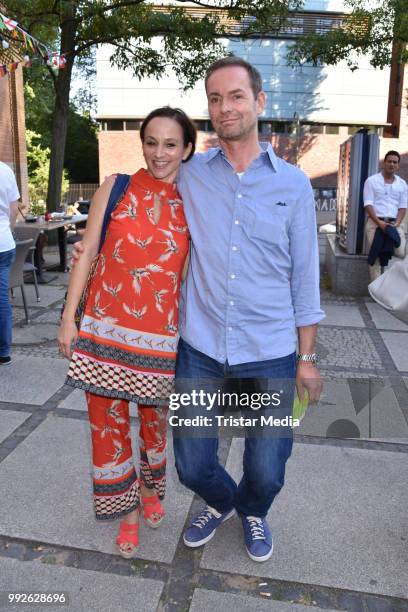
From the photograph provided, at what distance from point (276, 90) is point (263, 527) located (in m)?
35.7

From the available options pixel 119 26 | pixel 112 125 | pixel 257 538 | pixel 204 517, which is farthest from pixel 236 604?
pixel 112 125

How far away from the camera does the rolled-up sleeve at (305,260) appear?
2.16 meters

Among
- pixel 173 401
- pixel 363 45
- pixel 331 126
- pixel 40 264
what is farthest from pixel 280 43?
pixel 173 401

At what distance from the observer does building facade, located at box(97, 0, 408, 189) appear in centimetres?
3353

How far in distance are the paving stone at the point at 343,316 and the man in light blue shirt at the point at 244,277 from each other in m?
4.67

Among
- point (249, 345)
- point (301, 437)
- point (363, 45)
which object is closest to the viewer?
point (249, 345)

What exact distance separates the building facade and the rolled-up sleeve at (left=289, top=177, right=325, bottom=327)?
107 feet

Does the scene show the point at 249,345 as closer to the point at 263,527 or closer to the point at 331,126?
the point at 263,527

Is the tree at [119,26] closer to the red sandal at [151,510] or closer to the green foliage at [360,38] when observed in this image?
the green foliage at [360,38]

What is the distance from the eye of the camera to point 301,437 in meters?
3.72

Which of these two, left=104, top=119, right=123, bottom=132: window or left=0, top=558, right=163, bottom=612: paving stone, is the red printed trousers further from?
left=104, top=119, right=123, bottom=132: window

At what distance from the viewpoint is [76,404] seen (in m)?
4.17

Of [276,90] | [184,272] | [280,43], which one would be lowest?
[184,272]

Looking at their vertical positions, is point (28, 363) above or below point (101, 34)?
below
